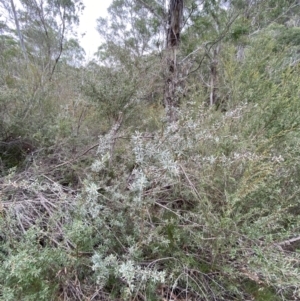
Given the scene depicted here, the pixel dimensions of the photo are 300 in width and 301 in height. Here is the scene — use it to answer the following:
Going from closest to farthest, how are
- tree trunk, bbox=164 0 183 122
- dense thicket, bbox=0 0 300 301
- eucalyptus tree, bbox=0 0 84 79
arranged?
dense thicket, bbox=0 0 300 301 < tree trunk, bbox=164 0 183 122 < eucalyptus tree, bbox=0 0 84 79

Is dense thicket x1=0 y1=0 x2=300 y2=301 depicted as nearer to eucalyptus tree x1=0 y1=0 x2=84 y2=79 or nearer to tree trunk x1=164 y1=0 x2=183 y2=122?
tree trunk x1=164 y1=0 x2=183 y2=122

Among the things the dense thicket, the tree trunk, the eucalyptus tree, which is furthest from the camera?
the eucalyptus tree

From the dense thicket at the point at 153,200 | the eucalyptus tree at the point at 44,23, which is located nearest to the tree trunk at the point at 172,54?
the dense thicket at the point at 153,200

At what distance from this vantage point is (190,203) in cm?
130

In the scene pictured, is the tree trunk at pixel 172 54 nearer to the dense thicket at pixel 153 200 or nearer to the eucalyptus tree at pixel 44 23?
the dense thicket at pixel 153 200

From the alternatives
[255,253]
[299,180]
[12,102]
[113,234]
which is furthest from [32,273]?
[12,102]

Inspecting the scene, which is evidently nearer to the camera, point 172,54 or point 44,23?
point 172,54

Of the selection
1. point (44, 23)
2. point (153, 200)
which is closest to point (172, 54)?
point (153, 200)

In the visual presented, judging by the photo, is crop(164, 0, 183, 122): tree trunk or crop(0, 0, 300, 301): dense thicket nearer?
crop(0, 0, 300, 301): dense thicket

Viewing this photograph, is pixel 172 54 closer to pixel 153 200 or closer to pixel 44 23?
pixel 153 200

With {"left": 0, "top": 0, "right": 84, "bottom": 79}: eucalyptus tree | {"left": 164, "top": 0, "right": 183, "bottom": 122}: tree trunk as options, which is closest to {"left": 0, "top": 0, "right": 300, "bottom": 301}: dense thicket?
{"left": 164, "top": 0, "right": 183, "bottom": 122}: tree trunk

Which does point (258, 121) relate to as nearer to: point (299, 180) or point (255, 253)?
point (299, 180)

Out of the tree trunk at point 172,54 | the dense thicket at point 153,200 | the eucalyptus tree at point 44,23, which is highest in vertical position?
the eucalyptus tree at point 44,23

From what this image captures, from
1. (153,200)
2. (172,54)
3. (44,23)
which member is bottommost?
(153,200)
